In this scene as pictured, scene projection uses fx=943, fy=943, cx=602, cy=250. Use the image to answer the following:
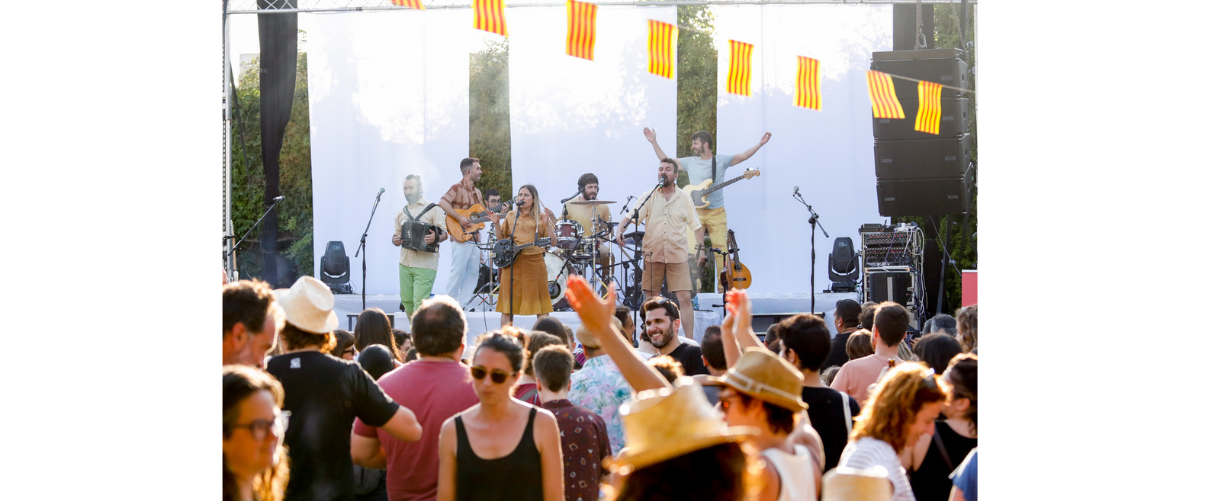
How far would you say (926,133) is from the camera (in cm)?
775

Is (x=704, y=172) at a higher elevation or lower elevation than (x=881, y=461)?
higher

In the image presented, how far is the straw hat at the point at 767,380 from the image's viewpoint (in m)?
2.04

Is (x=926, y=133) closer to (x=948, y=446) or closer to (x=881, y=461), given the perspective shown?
(x=948, y=446)

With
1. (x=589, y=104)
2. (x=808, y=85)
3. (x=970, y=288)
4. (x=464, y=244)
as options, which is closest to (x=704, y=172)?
(x=589, y=104)

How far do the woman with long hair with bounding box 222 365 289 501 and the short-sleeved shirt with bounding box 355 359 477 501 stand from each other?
2.58ft

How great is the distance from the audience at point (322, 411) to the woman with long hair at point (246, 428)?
58 centimetres

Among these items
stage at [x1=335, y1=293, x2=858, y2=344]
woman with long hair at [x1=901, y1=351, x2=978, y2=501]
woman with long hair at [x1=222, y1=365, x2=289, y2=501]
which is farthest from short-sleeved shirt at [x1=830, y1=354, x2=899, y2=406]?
stage at [x1=335, y1=293, x2=858, y2=344]

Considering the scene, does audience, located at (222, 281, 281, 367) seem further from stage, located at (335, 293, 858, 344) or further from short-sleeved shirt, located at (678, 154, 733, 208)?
short-sleeved shirt, located at (678, 154, 733, 208)

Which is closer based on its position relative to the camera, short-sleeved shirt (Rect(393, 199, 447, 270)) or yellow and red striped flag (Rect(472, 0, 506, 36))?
yellow and red striped flag (Rect(472, 0, 506, 36))

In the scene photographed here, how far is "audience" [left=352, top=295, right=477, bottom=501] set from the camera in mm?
2781

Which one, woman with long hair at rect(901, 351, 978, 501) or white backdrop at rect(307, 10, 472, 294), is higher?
white backdrop at rect(307, 10, 472, 294)

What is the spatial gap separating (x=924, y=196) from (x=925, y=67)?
42.7 inches
